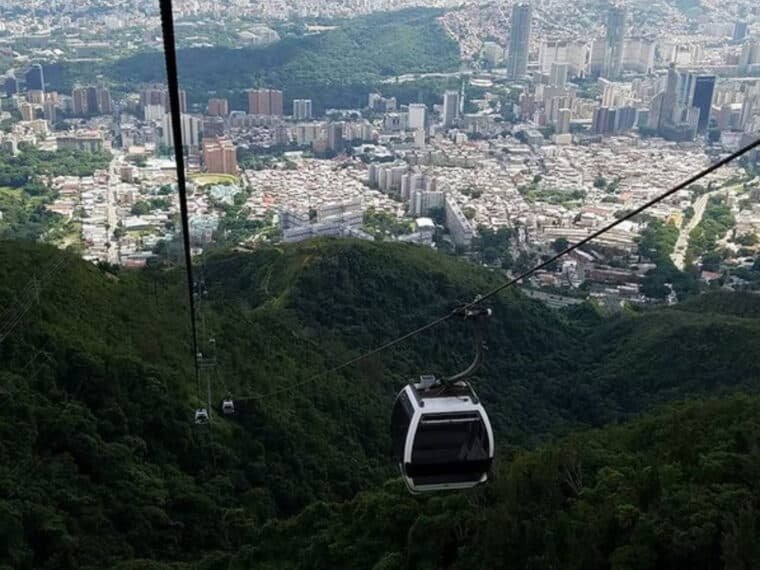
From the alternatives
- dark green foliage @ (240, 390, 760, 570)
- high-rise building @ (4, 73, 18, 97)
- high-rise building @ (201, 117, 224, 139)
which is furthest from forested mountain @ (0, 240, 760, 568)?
high-rise building @ (4, 73, 18, 97)

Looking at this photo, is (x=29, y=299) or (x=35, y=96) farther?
(x=35, y=96)

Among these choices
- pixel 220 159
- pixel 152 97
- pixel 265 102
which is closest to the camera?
pixel 220 159

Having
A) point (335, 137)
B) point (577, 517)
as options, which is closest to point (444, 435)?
point (577, 517)

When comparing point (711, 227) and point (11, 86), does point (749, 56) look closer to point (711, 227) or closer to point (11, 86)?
point (711, 227)

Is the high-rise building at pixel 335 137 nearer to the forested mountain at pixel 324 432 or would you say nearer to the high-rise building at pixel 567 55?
the high-rise building at pixel 567 55

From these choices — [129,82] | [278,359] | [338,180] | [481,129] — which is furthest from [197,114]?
[278,359]
